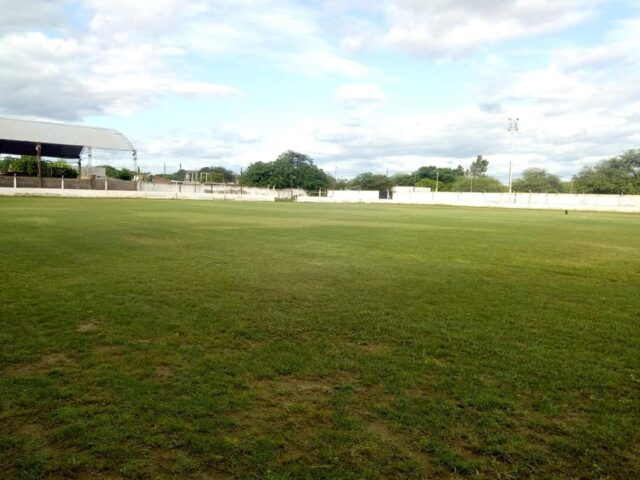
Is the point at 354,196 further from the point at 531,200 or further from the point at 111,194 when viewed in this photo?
the point at 111,194

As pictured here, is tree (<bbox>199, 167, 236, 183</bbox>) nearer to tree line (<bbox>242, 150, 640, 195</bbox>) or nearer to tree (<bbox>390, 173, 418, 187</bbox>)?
tree line (<bbox>242, 150, 640, 195</bbox>)

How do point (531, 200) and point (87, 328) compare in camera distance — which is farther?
point (531, 200)

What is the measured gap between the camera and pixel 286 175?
10712 cm

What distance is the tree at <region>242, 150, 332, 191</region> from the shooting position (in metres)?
107

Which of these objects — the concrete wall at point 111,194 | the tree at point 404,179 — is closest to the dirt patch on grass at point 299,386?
the concrete wall at point 111,194

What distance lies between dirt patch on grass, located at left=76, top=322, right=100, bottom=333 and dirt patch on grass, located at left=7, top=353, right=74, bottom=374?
0.75 meters

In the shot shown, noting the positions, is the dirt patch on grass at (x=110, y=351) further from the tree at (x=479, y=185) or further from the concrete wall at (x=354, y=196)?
the tree at (x=479, y=185)

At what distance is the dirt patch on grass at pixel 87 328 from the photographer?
5344mm

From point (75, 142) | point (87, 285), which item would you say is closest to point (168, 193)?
point (75, 142)

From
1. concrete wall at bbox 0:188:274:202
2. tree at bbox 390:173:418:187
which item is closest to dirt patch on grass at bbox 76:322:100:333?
concrete wall at bbox 0:188:274:202

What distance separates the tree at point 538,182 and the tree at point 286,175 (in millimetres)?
44164

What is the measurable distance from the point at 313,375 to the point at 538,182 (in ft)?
378

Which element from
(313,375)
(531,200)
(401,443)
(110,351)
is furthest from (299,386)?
(531,200)

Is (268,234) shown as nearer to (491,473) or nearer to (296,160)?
(491,473)
